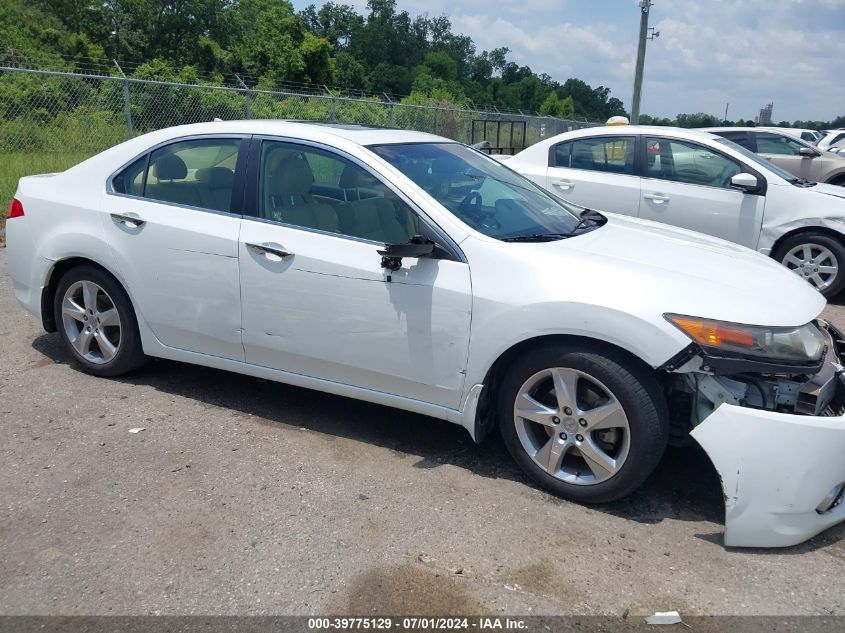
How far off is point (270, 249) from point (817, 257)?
575cm

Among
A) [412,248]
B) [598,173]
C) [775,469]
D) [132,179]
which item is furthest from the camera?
[598,173]

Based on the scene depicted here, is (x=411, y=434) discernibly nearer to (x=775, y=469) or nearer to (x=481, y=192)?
(x=481, y=192)

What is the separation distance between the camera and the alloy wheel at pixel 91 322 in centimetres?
443

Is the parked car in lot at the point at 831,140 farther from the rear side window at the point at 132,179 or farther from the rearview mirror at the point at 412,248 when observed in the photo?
the rear side window at the point at 132,179

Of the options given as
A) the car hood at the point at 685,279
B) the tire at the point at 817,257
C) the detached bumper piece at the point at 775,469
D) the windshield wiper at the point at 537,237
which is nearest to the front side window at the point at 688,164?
the tire at the point at 817,257

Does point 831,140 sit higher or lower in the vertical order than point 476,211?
higher

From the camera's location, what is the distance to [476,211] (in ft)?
12.1

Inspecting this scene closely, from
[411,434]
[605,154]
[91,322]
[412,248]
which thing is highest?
[605,154]

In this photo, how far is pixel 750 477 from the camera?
9.30ft

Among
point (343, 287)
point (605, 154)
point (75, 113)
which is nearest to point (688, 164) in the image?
point (605, 154)

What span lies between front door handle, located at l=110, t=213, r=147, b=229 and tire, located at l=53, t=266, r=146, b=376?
36 cm

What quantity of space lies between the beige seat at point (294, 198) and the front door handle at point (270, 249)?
16 cm

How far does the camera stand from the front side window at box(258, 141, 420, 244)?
3.59 metres

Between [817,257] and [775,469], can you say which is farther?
[817,257]
